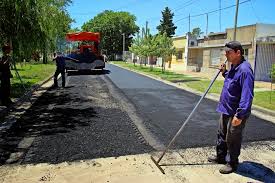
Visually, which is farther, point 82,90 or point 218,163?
point 82,90

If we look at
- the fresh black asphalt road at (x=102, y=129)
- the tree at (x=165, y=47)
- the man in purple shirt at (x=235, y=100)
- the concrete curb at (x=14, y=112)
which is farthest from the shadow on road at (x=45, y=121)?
the tree at (x=165, y=47)

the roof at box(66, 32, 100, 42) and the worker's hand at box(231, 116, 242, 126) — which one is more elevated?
the roof at box(66, 32, 100, 42)

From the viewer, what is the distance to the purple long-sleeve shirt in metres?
5.00

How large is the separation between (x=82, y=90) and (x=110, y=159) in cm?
988

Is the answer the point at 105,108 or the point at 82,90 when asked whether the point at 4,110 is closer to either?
the point at 105,108

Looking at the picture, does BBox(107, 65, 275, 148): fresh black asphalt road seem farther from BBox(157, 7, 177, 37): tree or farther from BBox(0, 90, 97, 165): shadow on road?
BBox(157, 7, 177, 37): tree

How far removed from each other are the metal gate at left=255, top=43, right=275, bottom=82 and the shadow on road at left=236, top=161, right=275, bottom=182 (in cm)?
1942

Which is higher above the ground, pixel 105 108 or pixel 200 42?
pixel 200 42

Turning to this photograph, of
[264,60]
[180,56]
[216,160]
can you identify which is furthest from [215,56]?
[216,160]

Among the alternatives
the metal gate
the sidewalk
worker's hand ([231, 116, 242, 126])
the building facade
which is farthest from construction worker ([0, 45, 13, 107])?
the metal gate

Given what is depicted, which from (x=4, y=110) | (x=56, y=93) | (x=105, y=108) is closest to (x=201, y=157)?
(x=105, y=108)

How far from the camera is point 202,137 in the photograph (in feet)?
24.7

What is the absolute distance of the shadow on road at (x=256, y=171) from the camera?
17.3 feet

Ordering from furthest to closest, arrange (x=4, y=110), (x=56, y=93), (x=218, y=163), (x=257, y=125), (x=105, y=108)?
(x=56, y=93) < (x=105, y=108) < (x=4, y=110) < (x=257, y=125) < (x=218, y=163)
